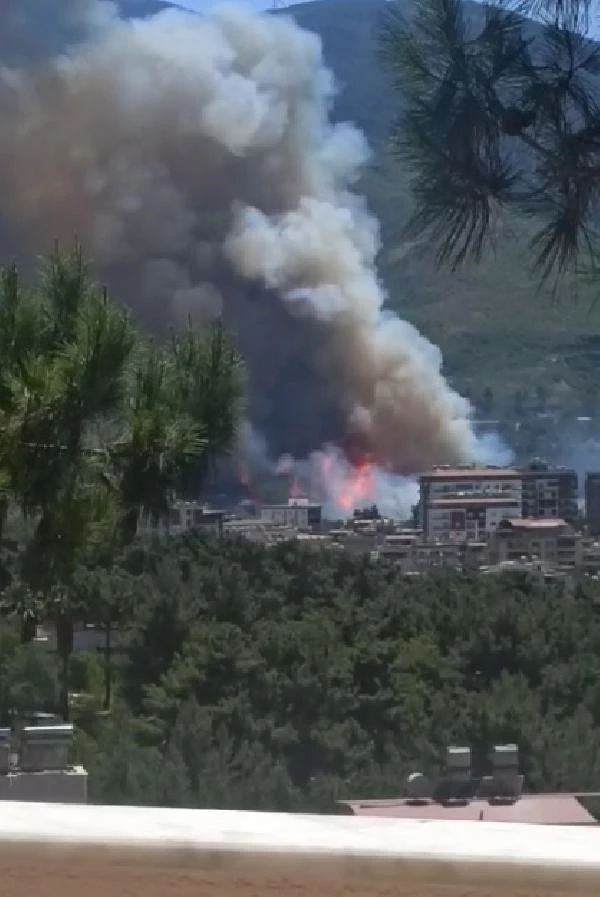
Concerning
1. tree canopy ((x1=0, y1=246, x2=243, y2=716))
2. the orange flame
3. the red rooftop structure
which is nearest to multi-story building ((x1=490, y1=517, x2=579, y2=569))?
the orange flame

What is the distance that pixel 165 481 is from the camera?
5172 mm

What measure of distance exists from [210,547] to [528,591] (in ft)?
12.7

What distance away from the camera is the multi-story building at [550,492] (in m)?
20.8

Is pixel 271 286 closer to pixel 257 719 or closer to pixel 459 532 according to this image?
pixel 459 532

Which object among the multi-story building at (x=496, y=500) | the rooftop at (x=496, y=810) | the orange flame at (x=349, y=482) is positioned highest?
the orange flame at (x=349, y=482)

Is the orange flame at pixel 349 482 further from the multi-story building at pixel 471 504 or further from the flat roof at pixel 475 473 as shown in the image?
the multi-story building at pixel 471 504

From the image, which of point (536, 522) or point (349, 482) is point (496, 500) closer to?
point (536, 522)

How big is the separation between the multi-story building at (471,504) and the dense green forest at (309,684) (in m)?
5.75

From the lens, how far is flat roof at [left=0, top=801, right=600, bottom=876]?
4.53 feet

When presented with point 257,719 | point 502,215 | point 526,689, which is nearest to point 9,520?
point 502,215

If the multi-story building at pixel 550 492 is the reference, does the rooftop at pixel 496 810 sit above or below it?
below

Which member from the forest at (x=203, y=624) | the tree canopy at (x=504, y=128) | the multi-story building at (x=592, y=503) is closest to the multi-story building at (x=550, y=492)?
the multi-story building at (x=592, y=503)

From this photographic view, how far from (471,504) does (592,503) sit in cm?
348

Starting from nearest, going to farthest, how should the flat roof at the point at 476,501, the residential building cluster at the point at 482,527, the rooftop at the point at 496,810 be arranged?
the rooftop at the point at 496,810 < the residential building cluster at the point at 482,527 < the flat roof at the point at 476,501
